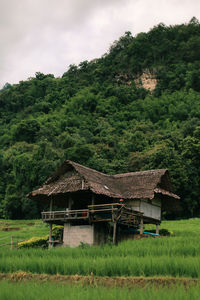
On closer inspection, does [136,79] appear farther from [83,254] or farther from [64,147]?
[83,254]

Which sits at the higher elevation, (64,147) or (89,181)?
(64,147)

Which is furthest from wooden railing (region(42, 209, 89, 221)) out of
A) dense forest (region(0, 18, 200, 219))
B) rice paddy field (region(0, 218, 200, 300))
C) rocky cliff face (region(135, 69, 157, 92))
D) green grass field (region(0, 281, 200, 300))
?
rocky cliff face (region(135, 69, 157, 92))

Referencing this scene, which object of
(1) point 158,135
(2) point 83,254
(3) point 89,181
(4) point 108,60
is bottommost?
(2) point 83,254

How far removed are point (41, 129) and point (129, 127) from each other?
44.7 ft

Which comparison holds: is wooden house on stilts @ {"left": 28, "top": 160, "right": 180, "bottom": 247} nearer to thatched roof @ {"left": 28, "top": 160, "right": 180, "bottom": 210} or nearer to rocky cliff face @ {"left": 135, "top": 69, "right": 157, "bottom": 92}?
thatched roof @ {"left": 28, "top": 160, "right": 180, "bottom": 210}

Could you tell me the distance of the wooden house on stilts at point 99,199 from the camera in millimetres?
18172

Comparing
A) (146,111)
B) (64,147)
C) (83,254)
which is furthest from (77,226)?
(146,111)

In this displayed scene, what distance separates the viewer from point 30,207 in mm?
38469

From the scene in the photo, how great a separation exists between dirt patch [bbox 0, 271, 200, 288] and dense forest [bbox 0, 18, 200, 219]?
25236 millimetres

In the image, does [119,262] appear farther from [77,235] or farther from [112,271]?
[77,235]

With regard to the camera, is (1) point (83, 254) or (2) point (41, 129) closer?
(1) point (83, 254)

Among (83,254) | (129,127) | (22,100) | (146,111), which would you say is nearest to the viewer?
(83,254)

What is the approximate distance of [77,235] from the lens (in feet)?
61.4

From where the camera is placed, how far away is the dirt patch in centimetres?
855
